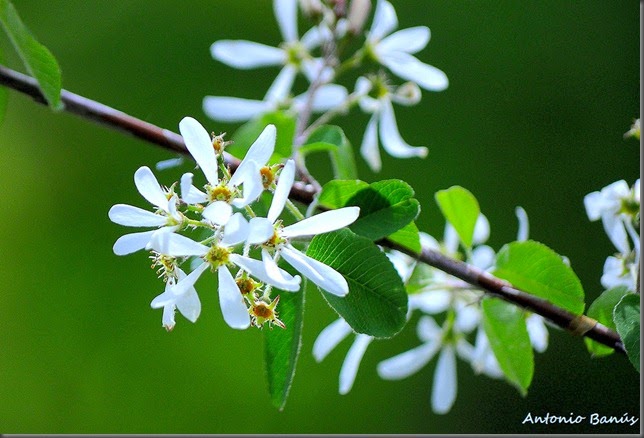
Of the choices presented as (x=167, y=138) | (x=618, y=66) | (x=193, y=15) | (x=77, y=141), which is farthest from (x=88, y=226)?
(x=167, y=138)

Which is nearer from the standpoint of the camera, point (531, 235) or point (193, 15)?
point (531, 235)

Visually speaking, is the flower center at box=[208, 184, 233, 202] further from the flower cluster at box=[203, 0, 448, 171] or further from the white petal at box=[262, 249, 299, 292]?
the flower cluster at box=[203, 0, 448, 171]

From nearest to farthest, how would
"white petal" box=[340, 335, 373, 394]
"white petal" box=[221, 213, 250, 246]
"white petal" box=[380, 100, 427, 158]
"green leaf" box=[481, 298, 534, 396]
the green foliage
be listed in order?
1. "white petal" box=[221, 213, 250, 246]
2. the green foliage
3. "green leaf" box=[481, 298, 534, 396]
4. "white petal" box=[340, 335, 373, 394]
5. "white petal" box=[380, 100, 427, 158]

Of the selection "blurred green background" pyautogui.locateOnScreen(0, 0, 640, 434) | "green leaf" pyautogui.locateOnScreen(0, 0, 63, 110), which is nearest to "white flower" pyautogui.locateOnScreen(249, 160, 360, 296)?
"green leaf" pyautogui.locateOnScreen(0, 0, 63, 110)

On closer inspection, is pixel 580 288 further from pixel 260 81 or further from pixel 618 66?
pixel 260 81

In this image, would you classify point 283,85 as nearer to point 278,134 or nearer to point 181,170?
point 278,134

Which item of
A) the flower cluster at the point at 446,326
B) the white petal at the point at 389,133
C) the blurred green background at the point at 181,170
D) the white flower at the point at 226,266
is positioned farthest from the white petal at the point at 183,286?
the blurred green background at the point at 181,170

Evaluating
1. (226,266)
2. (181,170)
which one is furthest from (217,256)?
(181,170)
